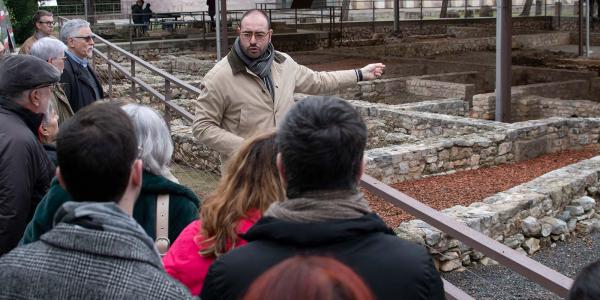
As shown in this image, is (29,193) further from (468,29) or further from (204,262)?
(468,29)

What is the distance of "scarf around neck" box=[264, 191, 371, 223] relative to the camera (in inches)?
75.9

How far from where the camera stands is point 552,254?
7031 mm

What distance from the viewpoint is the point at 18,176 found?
2.93 m

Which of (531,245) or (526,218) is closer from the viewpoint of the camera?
(531,245)

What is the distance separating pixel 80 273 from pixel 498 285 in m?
4.74

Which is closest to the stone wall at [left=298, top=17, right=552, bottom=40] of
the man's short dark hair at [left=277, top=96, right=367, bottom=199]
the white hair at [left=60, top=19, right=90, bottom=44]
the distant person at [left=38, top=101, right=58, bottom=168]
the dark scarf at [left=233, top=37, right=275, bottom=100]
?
the white hair at [left=60, top=19, right=90, bottom=44]

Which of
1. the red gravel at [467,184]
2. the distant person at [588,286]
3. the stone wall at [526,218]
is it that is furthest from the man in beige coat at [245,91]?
the red gravel at [467,184]

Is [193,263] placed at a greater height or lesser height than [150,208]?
lesser

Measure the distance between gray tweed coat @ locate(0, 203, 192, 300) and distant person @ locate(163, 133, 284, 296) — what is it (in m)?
0.50

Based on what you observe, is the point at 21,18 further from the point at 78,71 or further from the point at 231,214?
the point at 231,214

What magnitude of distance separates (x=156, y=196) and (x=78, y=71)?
111 inches

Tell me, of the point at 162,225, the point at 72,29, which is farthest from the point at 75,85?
the point at 162,225

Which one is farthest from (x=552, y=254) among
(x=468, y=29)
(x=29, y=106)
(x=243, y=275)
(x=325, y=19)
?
(x=325, y=19)

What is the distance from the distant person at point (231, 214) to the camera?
2.35 metres
